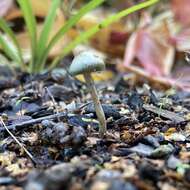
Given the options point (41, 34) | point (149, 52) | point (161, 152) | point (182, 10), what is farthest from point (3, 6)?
point (161, 152)

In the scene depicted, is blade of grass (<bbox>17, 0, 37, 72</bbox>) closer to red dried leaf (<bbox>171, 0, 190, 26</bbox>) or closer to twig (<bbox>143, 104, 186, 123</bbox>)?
twig (<bbox>143, 104, 186, 123</bbox>)

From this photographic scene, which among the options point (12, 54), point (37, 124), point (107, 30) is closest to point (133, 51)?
point (107, 30)

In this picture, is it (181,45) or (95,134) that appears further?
(181,45)

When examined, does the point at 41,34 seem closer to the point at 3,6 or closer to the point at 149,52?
the point at 3,6

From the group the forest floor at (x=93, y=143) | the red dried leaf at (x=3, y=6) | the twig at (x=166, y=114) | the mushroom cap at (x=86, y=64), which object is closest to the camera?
the forest floor at (x=93, y=143)

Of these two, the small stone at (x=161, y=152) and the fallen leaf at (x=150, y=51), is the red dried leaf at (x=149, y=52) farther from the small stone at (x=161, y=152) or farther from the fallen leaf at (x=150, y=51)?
the small stone at (x=161, y=152)

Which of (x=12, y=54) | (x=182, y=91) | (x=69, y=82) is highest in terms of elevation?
(x=12, y=54)

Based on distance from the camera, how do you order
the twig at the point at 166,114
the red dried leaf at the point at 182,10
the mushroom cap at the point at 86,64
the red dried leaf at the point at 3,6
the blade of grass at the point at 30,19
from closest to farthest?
the mushroom cap at the point at 86,64 < the twig at the point at 166,114 < the blade of grass at the point at 30,19 < the red dried leaf at the point at 3,6 < the red dried leaf at the point at 182,10

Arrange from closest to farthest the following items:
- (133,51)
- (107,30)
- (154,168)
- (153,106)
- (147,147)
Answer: (154,168), (147,147), (153,106), (133,51), (107,30)

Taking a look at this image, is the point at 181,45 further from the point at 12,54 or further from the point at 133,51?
the point at 12,54

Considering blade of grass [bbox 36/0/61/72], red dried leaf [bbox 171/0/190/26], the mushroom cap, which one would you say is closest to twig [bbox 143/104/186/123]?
the mushroom cap


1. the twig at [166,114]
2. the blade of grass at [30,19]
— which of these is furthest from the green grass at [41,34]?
the twig at [166,114]
